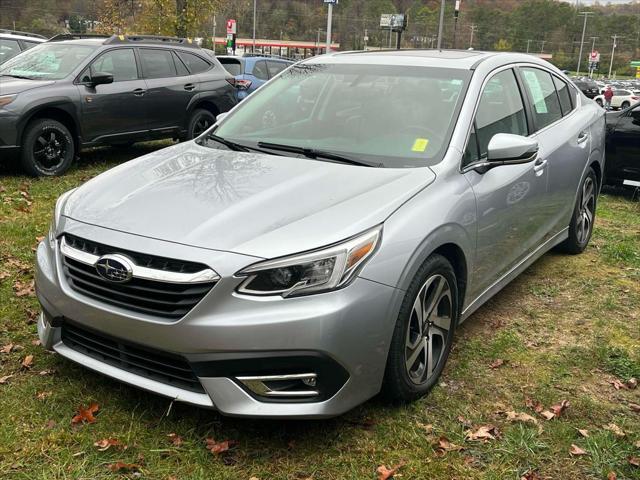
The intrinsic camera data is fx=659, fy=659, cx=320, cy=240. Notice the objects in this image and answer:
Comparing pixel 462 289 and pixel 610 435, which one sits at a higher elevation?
pixel 462 289

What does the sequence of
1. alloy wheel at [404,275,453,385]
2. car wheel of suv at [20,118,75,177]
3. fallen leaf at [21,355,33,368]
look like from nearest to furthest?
alloy wheel at [404,275,453,385] → fallen leaf at [21,355,33,368] → car wheel of suv at [20,118,75,177]

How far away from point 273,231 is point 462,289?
4.21ft

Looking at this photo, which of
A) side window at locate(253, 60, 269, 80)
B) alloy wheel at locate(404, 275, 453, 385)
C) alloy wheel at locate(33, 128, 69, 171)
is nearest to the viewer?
alloy wheel at locate(404, 275, 453, 385)

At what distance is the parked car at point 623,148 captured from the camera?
8.42m

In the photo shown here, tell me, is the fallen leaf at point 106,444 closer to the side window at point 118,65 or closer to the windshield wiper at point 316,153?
the windshield wiper at point 316,153

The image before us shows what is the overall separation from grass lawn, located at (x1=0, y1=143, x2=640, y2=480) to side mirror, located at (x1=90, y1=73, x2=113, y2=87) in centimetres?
Answer: 454

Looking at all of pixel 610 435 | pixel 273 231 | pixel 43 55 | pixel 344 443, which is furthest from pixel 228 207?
pixel 43 55

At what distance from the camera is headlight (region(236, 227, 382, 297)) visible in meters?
2.61

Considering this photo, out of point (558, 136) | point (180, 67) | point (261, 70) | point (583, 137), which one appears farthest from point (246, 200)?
point (261, 70)

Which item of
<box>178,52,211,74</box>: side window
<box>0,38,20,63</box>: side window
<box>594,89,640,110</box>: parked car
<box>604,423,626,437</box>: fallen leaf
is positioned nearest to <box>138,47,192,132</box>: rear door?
<box>178,52,211,74</box>: side window

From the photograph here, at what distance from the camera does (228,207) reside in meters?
2.96

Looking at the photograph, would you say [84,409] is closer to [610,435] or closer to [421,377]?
[421,377]

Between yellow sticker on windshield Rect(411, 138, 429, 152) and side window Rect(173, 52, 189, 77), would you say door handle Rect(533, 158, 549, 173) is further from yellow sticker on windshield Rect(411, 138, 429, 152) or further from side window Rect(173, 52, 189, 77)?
side window Rect(173, 52, 189, 77)

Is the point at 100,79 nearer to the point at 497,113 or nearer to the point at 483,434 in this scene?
the point at 497,113
